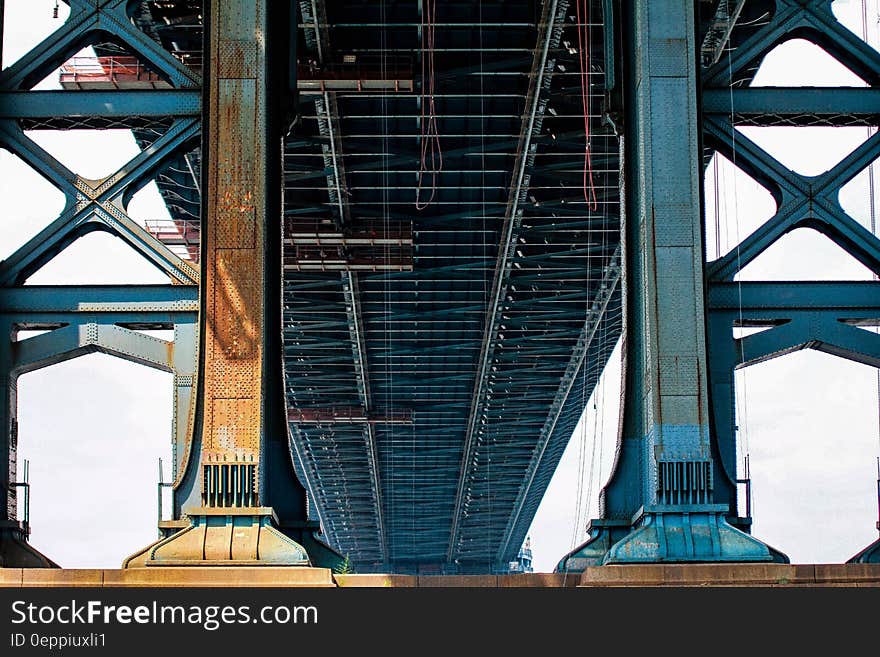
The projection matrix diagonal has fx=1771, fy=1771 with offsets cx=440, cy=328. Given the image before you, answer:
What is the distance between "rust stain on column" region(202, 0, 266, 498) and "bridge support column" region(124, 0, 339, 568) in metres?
0.01

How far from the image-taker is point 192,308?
25.5 metres

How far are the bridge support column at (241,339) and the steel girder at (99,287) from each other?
3.34ft

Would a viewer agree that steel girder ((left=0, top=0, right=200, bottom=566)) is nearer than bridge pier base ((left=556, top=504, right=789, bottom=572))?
No

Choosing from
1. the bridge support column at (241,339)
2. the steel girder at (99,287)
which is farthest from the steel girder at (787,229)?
the steel girder at (99,287)

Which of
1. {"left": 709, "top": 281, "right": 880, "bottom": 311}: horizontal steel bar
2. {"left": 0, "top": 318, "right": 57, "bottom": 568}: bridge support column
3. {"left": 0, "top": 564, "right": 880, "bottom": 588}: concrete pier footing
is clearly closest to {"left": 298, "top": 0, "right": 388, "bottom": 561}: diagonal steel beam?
{"left": 0, "top": 318, "right": 57, "bottom": 568}: bridge support column

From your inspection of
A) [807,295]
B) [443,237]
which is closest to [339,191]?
[443,237]

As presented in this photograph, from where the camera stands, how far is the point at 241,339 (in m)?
24.4

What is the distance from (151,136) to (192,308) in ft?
79.3

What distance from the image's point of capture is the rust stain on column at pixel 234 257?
79.0ft

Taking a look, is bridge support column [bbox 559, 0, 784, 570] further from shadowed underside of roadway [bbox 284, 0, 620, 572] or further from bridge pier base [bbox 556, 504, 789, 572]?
shadowed underside of roadway [bbox 284, 0, 620, 572]

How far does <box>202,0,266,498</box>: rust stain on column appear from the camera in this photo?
24.1 meters
